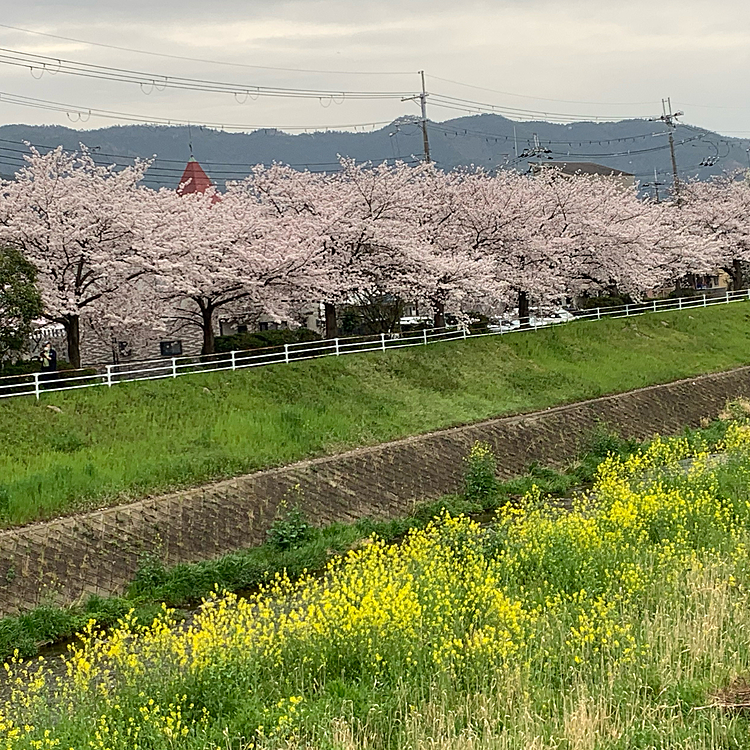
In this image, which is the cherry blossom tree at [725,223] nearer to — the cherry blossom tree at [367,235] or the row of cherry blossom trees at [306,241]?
the row of cherry blossom trees at [306,241]

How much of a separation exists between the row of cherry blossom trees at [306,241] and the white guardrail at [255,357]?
1.15 m

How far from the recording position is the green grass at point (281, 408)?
17.2 meters

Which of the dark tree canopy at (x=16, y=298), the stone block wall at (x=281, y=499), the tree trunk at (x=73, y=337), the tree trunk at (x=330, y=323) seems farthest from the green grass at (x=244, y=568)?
the tree trunk at (x=330, y=323)

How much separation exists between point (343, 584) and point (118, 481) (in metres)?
8.18

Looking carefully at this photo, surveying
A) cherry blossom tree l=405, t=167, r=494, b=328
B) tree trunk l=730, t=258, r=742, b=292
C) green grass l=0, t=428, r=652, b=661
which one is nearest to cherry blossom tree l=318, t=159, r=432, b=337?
cherry blossom tree l=405, t=167, r=494, b=328

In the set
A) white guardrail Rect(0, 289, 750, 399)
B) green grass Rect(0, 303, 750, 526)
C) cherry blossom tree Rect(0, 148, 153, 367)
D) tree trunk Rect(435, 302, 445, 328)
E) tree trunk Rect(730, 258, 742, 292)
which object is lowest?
green grass Rect(0, 303, 750, 526)

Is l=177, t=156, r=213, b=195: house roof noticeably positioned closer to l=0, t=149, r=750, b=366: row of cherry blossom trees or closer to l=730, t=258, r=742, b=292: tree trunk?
l=0, t=149, r=750, b=366: row of cherry blossom trees

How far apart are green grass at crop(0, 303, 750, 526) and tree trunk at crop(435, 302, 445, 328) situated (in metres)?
2.65

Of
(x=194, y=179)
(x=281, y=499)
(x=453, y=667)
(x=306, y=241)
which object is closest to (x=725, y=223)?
(x=194, y=179)

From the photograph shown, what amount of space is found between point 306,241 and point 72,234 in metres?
7.78

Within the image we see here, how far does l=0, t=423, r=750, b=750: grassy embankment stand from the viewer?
7285 millimetres

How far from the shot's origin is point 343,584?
10.1m

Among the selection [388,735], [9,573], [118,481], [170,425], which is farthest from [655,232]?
[388,735]

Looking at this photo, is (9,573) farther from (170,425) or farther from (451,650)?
(451,650)
